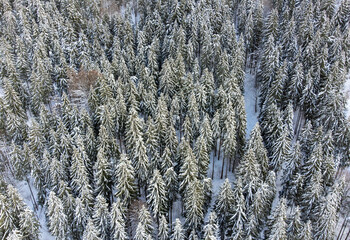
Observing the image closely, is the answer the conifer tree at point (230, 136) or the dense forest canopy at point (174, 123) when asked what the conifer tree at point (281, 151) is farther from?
the conifer tree at point (230, 136)

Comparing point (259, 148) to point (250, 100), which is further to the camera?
point (250, 100)

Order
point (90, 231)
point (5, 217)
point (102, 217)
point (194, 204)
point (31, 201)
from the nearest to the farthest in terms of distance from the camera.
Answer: point (90, 231) → point (102, 217) → point (194, 204) → point (5, 217) → point (31, 201)

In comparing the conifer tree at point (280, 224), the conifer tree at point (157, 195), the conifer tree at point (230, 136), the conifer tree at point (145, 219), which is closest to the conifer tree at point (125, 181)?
the conifer tree at point (157, 195)

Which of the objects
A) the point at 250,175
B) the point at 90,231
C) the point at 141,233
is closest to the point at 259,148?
the point at 250,175

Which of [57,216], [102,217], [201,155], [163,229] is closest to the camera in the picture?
[163,229]

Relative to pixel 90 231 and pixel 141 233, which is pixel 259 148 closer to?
pixel 141 233

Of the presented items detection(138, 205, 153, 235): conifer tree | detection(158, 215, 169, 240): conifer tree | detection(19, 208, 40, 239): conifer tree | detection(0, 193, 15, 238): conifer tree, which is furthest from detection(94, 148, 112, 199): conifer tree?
detection(0, 193, 15, 238): conifer tree

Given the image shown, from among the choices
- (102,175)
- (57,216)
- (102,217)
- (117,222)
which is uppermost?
(102,175)

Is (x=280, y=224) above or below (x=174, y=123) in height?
below

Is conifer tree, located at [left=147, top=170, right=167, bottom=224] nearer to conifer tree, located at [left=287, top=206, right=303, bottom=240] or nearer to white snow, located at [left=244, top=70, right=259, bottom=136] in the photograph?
conifer tree, located at [left=287, top=206, right=303, bottom=240]
